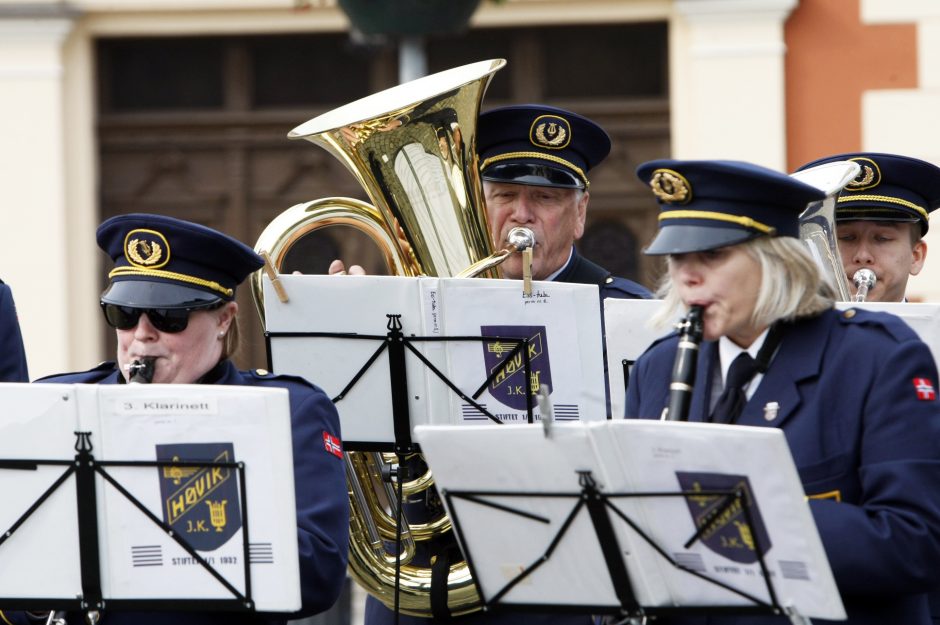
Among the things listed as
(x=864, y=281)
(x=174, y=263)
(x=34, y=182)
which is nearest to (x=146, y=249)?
(x=174, y=263)

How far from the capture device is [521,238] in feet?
13.5

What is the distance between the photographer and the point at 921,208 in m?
4.30

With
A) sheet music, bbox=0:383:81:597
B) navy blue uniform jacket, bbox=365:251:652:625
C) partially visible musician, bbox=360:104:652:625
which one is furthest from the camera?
partially visible musician, bbox=360:104:652:625

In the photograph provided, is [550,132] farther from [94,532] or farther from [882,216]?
[94,532]

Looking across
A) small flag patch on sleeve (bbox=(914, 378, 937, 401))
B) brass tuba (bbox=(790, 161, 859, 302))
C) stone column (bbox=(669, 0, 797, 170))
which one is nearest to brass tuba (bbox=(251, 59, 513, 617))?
brass tuba (bbox=(790, 161, 859, 302))

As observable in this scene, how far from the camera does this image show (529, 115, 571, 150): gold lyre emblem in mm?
4324

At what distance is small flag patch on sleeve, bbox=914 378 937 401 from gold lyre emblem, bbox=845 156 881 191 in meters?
1.40

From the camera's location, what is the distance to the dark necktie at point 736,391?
120 inches

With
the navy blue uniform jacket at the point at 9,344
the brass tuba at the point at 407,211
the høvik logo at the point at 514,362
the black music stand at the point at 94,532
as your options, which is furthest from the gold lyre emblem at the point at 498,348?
the navy blue uniform jacket at the point at 9,344

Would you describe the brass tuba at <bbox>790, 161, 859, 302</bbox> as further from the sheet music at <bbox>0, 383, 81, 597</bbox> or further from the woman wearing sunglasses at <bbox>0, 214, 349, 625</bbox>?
the sheet music at <bbox>0, 383, 81, 597</bbox>

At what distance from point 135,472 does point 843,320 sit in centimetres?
130

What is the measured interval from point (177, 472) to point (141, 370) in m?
0.48

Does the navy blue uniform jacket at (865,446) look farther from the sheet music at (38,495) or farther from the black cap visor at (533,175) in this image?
the black cap visor at (533,175)

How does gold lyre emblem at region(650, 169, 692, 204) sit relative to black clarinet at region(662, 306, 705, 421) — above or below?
above
